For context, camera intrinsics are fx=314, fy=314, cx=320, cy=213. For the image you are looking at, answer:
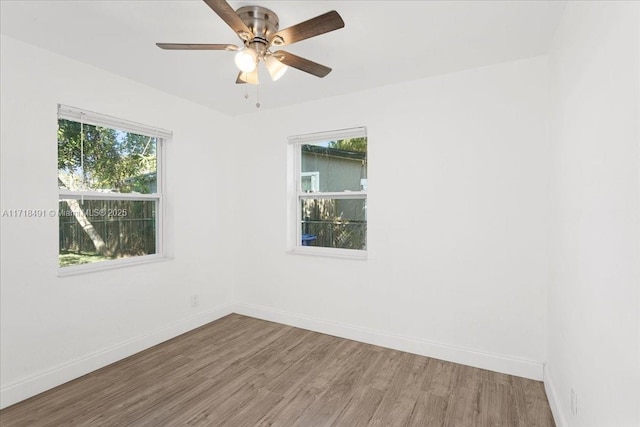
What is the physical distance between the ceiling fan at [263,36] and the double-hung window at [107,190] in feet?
4.48

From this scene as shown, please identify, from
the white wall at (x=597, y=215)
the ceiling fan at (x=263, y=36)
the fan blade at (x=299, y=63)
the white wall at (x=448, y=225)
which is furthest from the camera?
the white wall at (x=448, y=225)

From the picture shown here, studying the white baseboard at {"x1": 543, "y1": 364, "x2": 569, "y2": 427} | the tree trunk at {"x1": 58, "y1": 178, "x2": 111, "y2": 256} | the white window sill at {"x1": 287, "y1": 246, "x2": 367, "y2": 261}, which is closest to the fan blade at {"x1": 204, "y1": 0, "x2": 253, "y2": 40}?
the tree trunk at {"x1": 58, "y1": 178, "x2": 111, "y2": 256}

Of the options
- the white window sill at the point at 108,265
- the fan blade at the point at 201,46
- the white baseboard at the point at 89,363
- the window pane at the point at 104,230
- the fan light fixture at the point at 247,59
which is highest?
the fan blade at the point at 201,46

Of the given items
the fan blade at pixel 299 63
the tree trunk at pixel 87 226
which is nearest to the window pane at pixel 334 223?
the fan blade at pixel 299 63

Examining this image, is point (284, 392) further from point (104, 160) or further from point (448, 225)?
point (104, 160)

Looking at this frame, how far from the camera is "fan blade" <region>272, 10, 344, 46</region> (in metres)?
1.49

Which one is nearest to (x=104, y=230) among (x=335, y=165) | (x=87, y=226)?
(x=87, y=226)

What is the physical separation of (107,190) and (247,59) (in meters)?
1.90

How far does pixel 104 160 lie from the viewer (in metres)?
2.76

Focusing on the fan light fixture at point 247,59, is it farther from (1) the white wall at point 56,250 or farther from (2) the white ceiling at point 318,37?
(1) the white wall at point 56,250

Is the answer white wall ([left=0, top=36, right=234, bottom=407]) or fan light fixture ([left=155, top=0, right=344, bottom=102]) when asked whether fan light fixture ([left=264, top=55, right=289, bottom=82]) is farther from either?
white wall ([left=0, top=36, right=234, bottom=407])

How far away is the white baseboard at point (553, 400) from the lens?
1.79 m

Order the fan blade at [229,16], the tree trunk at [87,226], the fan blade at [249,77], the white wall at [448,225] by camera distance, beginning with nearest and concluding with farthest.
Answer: the fan blade at [229,16] < the fan blade at [249,77] < the white wall at [448,225] < the tree trunk at [87,226]

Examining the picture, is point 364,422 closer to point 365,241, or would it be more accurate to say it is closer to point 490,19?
point 365,241
